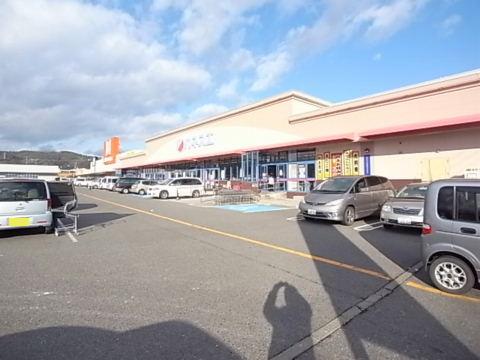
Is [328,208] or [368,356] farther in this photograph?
[328,208]

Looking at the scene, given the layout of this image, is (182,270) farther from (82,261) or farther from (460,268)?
(460,268)

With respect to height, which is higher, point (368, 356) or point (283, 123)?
point (283, 123)

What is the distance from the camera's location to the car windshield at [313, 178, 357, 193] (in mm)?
12353

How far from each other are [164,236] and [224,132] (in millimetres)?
24751

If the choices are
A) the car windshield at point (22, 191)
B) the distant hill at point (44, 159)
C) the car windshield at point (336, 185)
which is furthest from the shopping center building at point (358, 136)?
the distant hill at point (44, 159)

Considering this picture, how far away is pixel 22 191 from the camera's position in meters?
9.38

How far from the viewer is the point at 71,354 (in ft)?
10.8

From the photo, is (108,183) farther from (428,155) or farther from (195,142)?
(428,155)

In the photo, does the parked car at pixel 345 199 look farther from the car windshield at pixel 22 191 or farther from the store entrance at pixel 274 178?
the store entrance at pixel 274 178

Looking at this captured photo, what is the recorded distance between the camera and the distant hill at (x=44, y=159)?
125m

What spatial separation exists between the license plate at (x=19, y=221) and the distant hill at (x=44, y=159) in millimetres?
121679

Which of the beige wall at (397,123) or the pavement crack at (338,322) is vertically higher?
the beige wall at (397,123)

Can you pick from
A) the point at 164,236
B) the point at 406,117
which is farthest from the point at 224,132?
the point at 164,236

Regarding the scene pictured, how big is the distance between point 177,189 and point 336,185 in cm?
1695
